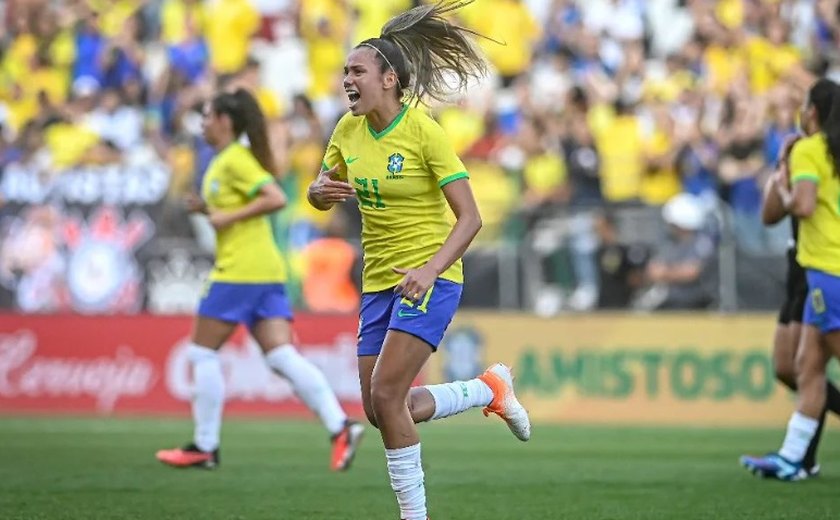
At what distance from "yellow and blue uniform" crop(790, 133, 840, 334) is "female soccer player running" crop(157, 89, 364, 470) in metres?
3.41

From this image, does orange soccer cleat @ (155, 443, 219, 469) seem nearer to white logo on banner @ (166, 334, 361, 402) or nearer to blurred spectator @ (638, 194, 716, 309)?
white logo on banner @ (166, 334, 361, 402)

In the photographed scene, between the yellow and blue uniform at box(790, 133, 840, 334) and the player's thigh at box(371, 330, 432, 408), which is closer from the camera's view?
the player's thigh at box(371, 330, 432, 408)

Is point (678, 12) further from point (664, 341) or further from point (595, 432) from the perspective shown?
point (595, 432)

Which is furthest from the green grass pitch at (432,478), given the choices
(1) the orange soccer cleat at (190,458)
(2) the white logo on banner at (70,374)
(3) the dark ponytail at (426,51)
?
(3) the dark ponytail at (426,51)

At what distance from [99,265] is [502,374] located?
387 inches

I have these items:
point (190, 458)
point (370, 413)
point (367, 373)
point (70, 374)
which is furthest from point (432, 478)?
point (70, 374)

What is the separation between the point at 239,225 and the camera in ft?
37.7

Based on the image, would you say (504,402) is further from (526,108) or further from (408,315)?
(526,108)

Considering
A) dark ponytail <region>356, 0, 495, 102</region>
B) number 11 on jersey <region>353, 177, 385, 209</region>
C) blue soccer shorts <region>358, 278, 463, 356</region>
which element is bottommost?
blue soccer shorts <region>358, 278, 463, 356</region>

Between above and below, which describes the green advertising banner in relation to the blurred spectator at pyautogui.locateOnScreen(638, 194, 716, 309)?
below

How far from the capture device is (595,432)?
1562 cm

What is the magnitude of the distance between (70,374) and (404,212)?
10755 millimetres

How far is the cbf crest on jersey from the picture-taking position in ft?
24.3

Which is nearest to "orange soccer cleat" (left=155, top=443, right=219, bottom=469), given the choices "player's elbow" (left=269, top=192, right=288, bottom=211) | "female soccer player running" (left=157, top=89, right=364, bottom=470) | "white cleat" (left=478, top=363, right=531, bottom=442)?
"female soccer player running" (left=157, top=89, right=364, bottom=470)
